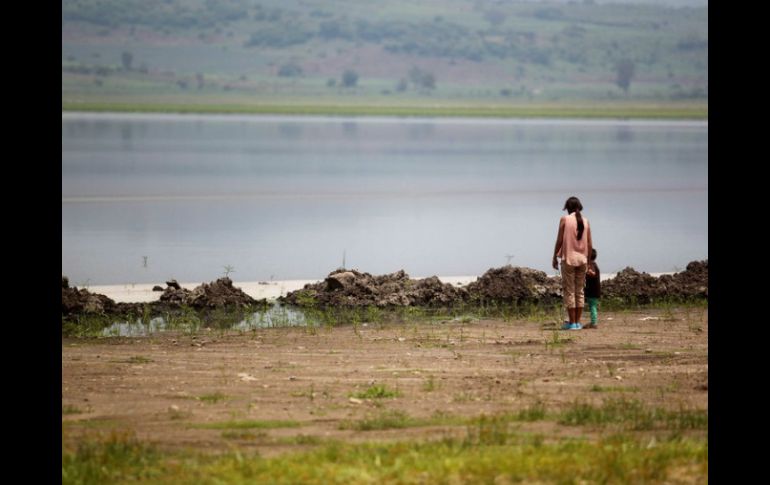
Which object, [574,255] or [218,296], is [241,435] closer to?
[574,255]

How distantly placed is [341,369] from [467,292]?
5.68 meters

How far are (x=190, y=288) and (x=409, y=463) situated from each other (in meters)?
10.6

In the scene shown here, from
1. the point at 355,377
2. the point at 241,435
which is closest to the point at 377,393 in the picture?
the point at 355,377

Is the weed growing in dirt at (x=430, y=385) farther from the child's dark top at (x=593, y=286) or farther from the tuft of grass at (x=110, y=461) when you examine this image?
the child's dark top at (x=593, y=286)

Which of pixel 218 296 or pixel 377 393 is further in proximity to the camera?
pixel 218 296

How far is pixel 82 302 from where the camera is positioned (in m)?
16.8

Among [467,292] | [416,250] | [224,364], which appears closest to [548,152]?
[416,250]

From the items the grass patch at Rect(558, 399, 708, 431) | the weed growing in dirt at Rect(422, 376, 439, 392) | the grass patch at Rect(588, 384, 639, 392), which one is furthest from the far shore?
the grass patch at Rect(558, 399, 708, 431)

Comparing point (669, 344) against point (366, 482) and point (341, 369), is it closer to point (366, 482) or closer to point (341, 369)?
point (341, 369)

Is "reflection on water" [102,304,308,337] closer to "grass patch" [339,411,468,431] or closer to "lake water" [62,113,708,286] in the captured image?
"lake water" [62,113,708,286]

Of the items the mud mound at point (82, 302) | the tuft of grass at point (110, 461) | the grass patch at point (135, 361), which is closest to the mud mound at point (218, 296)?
the mud mound at point (82, 302)

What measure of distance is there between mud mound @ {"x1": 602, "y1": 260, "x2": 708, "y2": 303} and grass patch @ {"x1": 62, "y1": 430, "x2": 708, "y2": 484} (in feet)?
29.1
